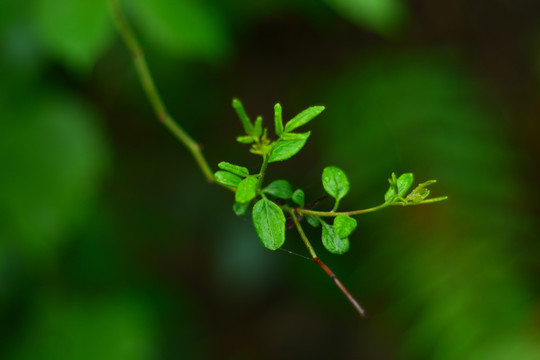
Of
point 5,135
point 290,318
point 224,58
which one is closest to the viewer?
point 5,135

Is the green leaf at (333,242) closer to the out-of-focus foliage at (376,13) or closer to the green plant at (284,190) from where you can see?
the green plant at (284,190)

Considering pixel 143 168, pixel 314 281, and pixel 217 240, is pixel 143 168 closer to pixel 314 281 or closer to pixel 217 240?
pixel 217 240

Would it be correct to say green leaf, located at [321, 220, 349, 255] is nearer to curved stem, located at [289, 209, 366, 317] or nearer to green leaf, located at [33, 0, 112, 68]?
curved stem, located at [289, 209, 366, 317]

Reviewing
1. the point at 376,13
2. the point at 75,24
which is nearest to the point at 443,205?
the point at 376,13

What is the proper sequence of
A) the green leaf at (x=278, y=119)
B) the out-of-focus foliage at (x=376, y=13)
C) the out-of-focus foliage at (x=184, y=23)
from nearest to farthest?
the green leaf at (x=278, y=119) → the out-of-focus foliage at (x=376, y=13) → the out-of-focus foliage at (x=184, y=23)

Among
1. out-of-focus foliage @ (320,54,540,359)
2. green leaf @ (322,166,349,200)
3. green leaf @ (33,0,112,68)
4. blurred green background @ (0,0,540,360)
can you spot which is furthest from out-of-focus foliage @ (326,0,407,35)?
green leaf @ (322,166,349,200)

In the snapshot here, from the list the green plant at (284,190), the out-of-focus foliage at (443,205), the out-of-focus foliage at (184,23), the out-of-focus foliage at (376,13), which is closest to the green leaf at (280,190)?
the green plant at (284,190)

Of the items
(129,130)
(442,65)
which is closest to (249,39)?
(129,130)
